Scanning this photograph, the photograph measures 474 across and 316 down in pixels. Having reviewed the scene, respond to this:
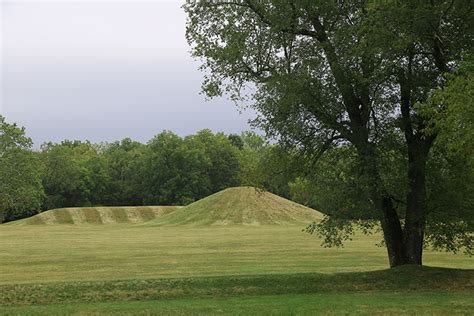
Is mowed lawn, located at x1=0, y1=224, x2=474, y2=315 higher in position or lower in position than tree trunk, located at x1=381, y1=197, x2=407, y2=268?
lower

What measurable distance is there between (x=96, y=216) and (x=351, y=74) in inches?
3317

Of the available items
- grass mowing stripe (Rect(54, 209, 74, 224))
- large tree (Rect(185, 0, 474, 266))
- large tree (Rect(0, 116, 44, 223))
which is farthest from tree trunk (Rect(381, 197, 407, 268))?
grass mowing stripe (Rect(54, 209, 74, 224))

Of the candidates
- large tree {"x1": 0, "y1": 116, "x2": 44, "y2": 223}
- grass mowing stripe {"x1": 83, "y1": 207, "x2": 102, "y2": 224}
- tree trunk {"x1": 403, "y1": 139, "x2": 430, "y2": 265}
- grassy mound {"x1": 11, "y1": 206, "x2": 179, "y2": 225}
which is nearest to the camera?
tree trunk {"x1": 403, "y1": 139, "x2": 430, "y2": 265}

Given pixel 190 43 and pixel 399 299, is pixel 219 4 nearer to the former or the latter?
pixel 190 43

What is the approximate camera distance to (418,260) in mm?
21594

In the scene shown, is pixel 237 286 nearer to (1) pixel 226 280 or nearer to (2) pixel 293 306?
(1) pixel 226 280

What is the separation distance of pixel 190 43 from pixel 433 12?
9.68 m

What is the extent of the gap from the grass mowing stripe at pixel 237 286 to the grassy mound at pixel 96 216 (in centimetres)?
7703

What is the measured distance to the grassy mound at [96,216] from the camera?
93.8 m

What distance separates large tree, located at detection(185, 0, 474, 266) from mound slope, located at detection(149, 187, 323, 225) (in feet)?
196

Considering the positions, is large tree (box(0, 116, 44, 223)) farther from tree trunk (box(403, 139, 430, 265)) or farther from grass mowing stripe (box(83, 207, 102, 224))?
tree trunk (box(403, 139, 430, 265))

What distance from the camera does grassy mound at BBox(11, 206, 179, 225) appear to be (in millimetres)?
93812

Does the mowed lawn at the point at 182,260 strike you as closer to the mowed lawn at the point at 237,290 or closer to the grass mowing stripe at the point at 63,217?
the mowed lawn at the point at 237,290

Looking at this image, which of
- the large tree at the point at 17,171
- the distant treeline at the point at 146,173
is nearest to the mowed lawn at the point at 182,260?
the large tree at the point at 17,171
